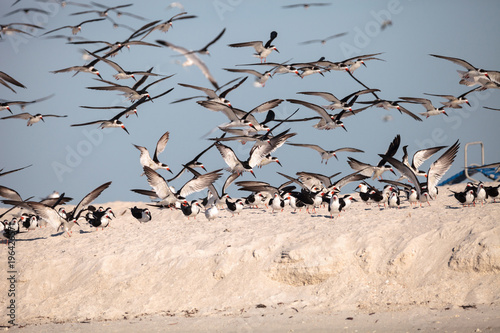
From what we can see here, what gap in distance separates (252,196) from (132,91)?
306 inches

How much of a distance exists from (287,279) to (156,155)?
12.1m

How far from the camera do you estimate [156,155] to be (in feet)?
84.1

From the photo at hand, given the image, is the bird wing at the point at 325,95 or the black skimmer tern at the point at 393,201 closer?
the bird wing at the point at 325,95

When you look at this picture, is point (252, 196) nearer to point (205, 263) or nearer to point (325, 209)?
point (325, 209)

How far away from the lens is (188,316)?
1452cm

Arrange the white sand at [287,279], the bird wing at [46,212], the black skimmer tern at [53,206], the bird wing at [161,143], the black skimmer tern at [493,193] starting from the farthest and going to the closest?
the bird wing at [161,143]
the black skimmer tern at [493,193]
the bird wing at [46,212]
the black skimmer tern at [53,206]
the white sand at [287,279]

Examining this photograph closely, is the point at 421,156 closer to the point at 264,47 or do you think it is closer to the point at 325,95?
the point at 325,95

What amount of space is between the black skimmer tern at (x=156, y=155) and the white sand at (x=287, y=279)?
6109 mm

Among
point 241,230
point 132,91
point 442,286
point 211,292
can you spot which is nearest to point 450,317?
point 442,286

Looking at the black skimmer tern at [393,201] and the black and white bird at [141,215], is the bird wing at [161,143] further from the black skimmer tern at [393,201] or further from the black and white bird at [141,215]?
the black skimmer tern at [393,201]

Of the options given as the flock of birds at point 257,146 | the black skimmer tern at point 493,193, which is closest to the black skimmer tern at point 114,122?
the flock of birds at point 257,146

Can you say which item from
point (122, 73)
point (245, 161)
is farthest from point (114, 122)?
point (245, 161)

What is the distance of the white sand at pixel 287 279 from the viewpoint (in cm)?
1309

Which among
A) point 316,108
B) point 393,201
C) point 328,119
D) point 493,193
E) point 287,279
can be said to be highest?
point 316,108
